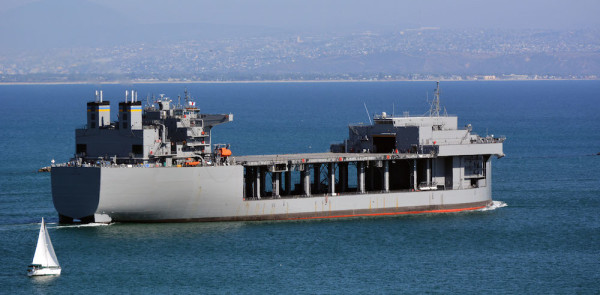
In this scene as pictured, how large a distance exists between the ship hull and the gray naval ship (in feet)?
0.18

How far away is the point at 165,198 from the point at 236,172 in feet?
14.0


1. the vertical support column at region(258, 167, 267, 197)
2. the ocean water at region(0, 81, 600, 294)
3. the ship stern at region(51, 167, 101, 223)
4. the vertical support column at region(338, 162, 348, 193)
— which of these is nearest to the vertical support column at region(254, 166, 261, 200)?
the vertical support column at region(258, 167, 267, 197)

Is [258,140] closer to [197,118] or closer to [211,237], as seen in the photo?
[197,118]

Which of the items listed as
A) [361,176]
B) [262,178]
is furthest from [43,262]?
[361,176]

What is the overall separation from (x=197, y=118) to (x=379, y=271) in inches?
758

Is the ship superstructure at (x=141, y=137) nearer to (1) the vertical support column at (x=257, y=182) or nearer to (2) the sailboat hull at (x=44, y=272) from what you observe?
(1) the vertical support column at (x=257, y=182)

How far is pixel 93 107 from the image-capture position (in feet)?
224

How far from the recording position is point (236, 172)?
65.9 meters

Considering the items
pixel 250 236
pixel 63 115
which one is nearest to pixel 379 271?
pixel 250 236

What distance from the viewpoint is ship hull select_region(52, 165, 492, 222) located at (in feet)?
208

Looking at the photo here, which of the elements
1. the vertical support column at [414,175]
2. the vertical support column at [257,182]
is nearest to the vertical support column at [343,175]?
the vertical support column at [414,175]

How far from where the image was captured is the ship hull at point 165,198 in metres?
63.3

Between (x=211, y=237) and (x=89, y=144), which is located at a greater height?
(x=89, y=144)

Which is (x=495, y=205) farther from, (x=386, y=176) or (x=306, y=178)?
(x=306, y=178)
